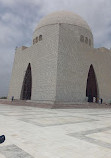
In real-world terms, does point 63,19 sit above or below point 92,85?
above

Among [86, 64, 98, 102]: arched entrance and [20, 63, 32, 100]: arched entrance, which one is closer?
[86, 64, 98, 102]: arched entrance

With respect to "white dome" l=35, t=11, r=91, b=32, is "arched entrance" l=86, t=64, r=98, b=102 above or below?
below

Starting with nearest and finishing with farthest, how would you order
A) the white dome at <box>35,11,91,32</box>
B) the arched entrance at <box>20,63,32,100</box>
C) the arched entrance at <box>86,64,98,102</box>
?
the white dome at <box>35,11,91,32</box>
the arched entrance at <box>86,64,98,102</box>
the arched entrance at <box>20,63,32,100</box>

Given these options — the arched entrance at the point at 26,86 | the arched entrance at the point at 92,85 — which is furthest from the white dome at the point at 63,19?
the arched entrance at the point at 26,86

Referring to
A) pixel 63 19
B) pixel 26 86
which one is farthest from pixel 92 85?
pixel 63 19

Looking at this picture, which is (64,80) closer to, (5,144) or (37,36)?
(37,36)

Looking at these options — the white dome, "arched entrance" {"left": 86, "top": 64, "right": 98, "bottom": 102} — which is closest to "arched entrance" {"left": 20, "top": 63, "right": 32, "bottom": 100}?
the white dome

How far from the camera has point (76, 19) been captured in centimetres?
2523

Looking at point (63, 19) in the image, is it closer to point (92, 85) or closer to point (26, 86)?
point (92, 85)

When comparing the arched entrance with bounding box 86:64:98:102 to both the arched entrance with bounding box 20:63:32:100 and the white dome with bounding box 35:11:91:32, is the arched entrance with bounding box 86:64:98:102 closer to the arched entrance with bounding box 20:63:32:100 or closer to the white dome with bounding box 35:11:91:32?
the white dome with bounding box 35:11:91:32

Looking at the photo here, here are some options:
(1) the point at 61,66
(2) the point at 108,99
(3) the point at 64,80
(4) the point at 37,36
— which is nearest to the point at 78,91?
(3) the point at 64,80

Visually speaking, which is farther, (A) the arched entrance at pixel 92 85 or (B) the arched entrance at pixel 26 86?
(B) the arched entrance at pixel 26 86

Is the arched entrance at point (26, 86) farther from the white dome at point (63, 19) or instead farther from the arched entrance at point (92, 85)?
the arched entrance at point (92, 85)

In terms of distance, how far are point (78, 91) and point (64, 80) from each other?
9.34ft
